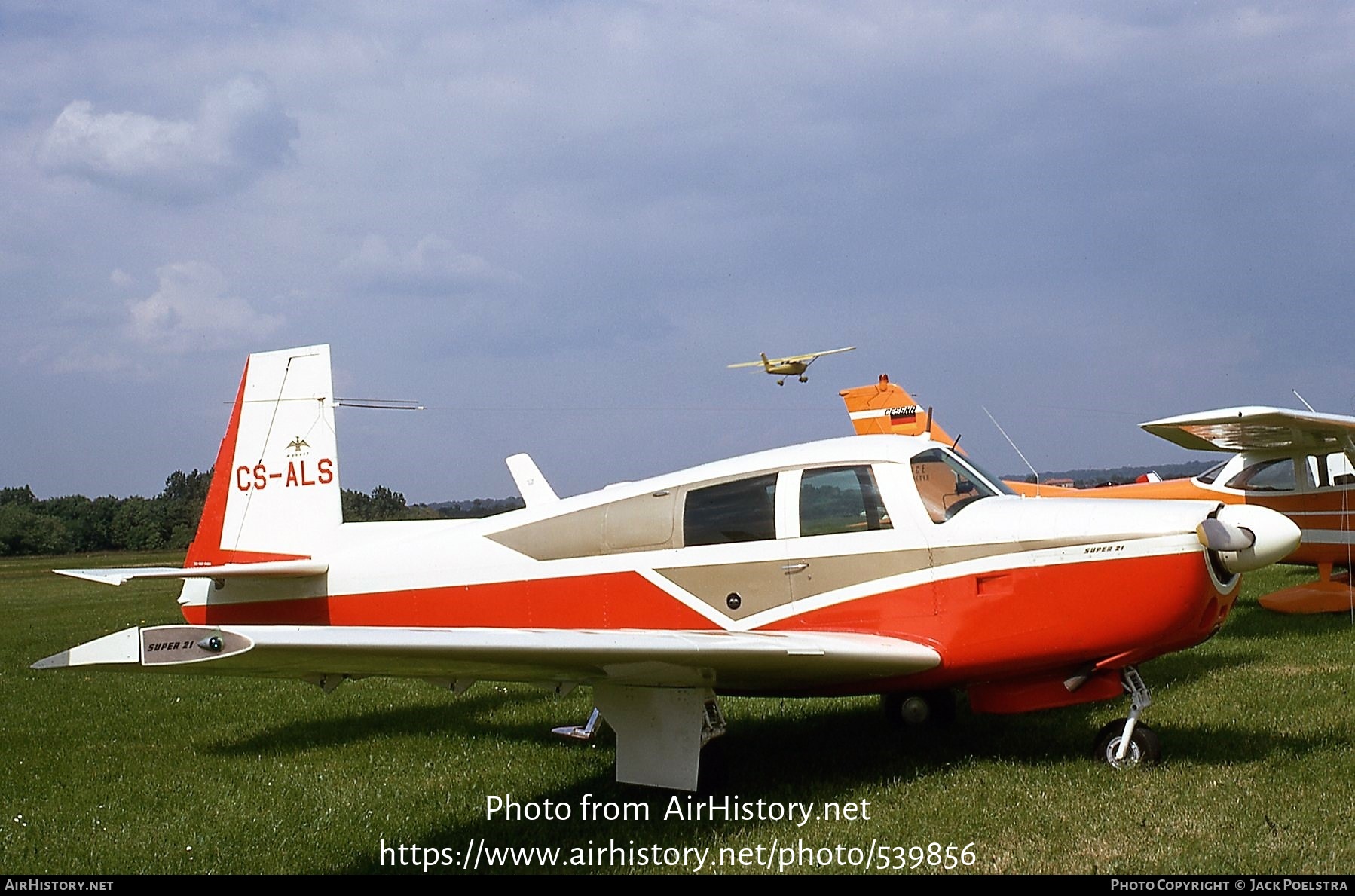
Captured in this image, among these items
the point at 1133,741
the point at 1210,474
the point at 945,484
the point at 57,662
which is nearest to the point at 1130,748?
the point at 1133,741

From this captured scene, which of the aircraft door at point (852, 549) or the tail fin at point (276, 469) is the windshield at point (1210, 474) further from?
the tail fin at point (276, 469)

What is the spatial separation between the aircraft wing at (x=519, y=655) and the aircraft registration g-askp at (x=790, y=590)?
0.07 ft

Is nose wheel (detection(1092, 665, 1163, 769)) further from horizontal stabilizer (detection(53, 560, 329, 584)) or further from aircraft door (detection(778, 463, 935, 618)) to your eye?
horizontal stabilizer (detection(53, 560, 329, 584))

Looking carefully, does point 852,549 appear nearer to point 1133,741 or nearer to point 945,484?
point 945,484

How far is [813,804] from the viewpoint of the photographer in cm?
560

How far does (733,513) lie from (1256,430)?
27.6 feet

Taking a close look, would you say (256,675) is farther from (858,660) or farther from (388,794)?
(858,660)

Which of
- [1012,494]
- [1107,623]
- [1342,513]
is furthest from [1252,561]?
[1342,513]

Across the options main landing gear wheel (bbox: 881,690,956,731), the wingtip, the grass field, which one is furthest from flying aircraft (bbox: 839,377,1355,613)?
the wingtip

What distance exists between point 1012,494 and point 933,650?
1202mm

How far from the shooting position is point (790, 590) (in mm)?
5984

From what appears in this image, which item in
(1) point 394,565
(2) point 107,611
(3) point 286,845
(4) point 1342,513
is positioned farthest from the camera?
(2) point 107,611

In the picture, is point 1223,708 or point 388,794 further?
point 1223,708

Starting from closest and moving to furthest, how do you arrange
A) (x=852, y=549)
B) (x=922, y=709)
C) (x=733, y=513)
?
(x=852, y=549)
(x=733, y=513)
(x=922, y=709)
